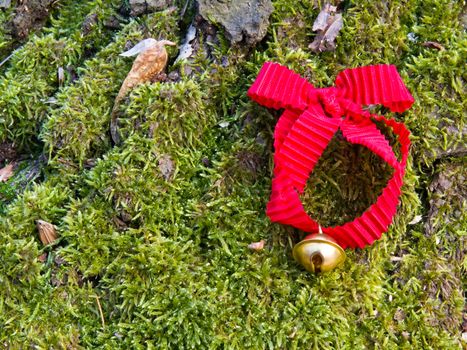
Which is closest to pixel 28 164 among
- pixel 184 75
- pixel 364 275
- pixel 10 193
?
pixel 10 193

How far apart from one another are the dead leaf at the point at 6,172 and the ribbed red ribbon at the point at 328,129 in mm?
1163

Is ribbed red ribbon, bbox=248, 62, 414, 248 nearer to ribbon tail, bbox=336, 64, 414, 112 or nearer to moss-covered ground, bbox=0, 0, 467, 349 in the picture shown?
ribbon tail, bbox=336, 64, 414, 112

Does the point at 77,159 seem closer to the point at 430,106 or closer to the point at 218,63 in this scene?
the point at 218,63

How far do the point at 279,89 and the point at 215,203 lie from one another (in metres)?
0.51

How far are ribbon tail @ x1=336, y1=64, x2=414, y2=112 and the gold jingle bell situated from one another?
23.0 inches

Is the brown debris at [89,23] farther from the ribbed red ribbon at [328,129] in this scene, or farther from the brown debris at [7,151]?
the ribbed red ribbon at [328,129]

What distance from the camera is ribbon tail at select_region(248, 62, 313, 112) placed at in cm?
204

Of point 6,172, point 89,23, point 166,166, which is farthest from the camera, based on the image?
point 89,23

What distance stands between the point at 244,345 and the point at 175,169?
0.73m

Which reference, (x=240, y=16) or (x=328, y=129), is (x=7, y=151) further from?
(x=328, y=129)

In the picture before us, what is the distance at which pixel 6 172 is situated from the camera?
239cm

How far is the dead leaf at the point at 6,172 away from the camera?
2.37 metres

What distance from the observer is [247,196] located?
2.08 metres

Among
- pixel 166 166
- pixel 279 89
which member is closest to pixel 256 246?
pixel 166 166
